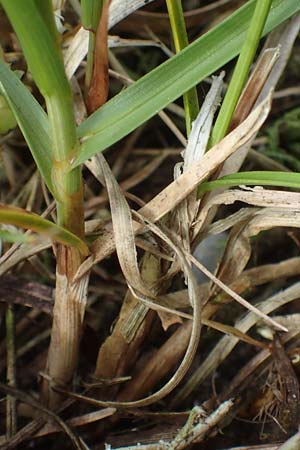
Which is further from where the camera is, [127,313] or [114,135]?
[127,313]

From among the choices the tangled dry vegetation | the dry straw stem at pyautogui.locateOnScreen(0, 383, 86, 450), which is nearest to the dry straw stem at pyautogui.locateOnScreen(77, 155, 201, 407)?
the tangled dry vegetation

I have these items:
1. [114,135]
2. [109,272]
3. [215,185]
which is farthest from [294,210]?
[109,272]

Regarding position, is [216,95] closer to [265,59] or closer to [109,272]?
[265,59]

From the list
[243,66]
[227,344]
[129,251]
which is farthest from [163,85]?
[227,344]

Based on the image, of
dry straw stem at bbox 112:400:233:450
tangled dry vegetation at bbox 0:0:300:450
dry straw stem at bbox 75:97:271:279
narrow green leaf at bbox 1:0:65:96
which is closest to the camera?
narrow green leaf at bbox 1:0:65:96

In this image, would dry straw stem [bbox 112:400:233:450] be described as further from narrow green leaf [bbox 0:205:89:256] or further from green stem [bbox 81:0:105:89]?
green stem [bbox 81:0:105:89]

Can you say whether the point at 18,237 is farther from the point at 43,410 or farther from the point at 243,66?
the point at 43,410
